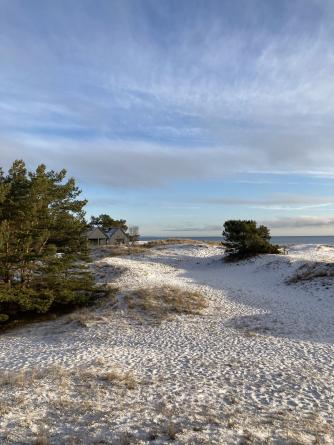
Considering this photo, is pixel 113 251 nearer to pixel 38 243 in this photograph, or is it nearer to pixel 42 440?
pixel 38 243

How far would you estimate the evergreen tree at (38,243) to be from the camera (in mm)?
19344

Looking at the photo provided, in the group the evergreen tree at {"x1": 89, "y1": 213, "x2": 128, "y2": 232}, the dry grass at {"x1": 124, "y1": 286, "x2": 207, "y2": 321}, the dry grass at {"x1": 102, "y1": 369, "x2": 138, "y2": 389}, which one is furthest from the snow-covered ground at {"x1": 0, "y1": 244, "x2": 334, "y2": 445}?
the evergreen tree at {"x1": 89, "y1": 213, "x2": 128, "y2": 232}

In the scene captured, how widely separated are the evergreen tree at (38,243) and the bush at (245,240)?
20.5m

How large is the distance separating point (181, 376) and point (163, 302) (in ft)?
35.5

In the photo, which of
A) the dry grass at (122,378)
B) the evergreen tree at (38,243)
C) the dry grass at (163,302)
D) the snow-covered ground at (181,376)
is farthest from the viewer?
the dry grass at (163,302)

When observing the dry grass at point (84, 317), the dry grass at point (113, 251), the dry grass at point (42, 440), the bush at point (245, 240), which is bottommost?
the dry grass at point (84, 317)

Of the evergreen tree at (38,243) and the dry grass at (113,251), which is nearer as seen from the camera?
the evergreen tree at (38,243)

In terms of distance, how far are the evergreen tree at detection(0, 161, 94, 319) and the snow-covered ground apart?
5.28 feet

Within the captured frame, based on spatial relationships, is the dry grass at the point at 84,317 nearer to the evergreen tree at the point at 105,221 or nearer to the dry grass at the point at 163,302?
the dry grass at the point at 163,302

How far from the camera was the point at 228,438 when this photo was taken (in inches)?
299

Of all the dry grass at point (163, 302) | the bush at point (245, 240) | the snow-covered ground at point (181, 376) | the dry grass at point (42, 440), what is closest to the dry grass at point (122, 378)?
the snow-covered ground at point (181, 376)

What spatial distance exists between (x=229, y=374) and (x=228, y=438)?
14.3 ft

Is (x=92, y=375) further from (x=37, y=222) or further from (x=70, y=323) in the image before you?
(x=37, y=222)

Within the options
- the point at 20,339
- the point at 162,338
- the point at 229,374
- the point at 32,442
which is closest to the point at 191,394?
the point at 229,374
